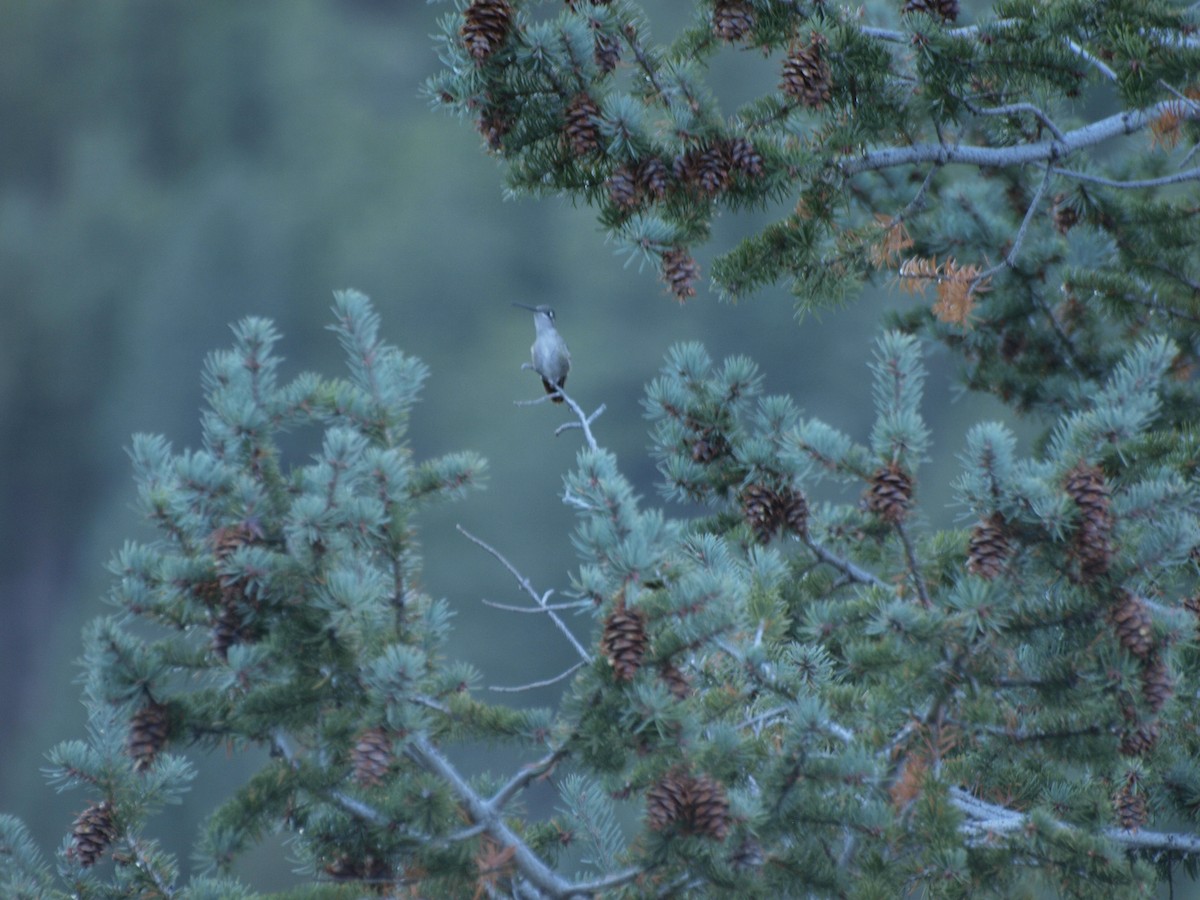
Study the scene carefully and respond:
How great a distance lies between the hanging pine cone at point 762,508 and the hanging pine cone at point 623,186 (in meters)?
0.65

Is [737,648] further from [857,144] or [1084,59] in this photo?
[1084,59]

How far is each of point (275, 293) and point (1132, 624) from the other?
1184 inches

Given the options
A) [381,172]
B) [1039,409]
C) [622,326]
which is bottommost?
[1039,409]

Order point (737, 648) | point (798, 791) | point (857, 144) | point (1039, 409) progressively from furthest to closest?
1. point (1039, 409)
2. point (857, 144)
3. point (737, 648)
4. point (798, 791)

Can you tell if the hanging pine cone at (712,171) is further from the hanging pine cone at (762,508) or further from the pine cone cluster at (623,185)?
the hanging pine cone at (762,508)

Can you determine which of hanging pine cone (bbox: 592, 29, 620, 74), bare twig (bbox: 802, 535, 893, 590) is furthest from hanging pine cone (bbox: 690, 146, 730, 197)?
bare twig (bbox: 802, 535, 893, 590)

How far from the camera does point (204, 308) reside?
98.3ft

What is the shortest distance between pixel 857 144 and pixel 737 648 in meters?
1.24

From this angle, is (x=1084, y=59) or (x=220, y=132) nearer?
(x=1084, y=59)

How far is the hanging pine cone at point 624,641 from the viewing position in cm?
182

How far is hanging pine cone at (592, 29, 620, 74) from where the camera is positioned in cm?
259

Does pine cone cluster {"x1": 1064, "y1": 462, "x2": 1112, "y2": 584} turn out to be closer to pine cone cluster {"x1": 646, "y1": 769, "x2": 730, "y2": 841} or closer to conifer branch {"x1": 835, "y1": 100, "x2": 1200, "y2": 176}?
pine cone cluster {"x1": 646, "y1": 769, "x2": 730, "y2": 841}

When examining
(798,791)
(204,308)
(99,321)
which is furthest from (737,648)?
(99,321)

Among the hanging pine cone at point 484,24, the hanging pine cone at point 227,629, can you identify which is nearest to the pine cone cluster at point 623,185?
the hanging pine cone at point 484,24
